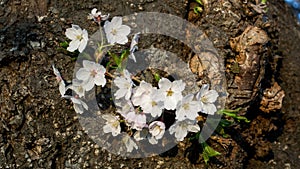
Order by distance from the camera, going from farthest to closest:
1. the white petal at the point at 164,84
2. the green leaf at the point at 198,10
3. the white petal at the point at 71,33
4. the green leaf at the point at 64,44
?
the green leaf at the point at 198,10 → the green leaf at the point at 64,44 → the white petal at the point at 71,33 → the white petal at the point at 164,84

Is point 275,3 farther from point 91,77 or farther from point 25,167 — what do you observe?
point 25,167

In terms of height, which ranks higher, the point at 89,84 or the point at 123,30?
the point at 123,30

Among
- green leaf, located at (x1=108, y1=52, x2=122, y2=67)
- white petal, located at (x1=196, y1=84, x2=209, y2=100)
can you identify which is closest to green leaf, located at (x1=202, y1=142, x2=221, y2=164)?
white petal, located at (x1=196, y1=84, x2=209, y2=100)

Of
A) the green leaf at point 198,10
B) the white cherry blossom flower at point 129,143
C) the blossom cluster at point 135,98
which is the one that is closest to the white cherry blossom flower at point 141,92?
the blossom cluster at point 135,98

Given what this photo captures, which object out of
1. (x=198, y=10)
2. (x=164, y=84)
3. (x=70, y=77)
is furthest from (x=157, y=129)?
(x=198, y=10)

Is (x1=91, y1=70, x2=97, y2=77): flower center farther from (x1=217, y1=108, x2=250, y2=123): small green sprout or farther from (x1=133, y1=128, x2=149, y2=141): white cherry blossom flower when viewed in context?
(x1=217, y1=108, x2=250, y2=123): small green sprout

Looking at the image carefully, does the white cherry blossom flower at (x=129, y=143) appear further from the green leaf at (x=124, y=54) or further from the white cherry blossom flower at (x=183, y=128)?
the green leaf at (x=124, y=54)

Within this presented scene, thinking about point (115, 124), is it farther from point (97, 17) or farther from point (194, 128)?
point (97, 17)
